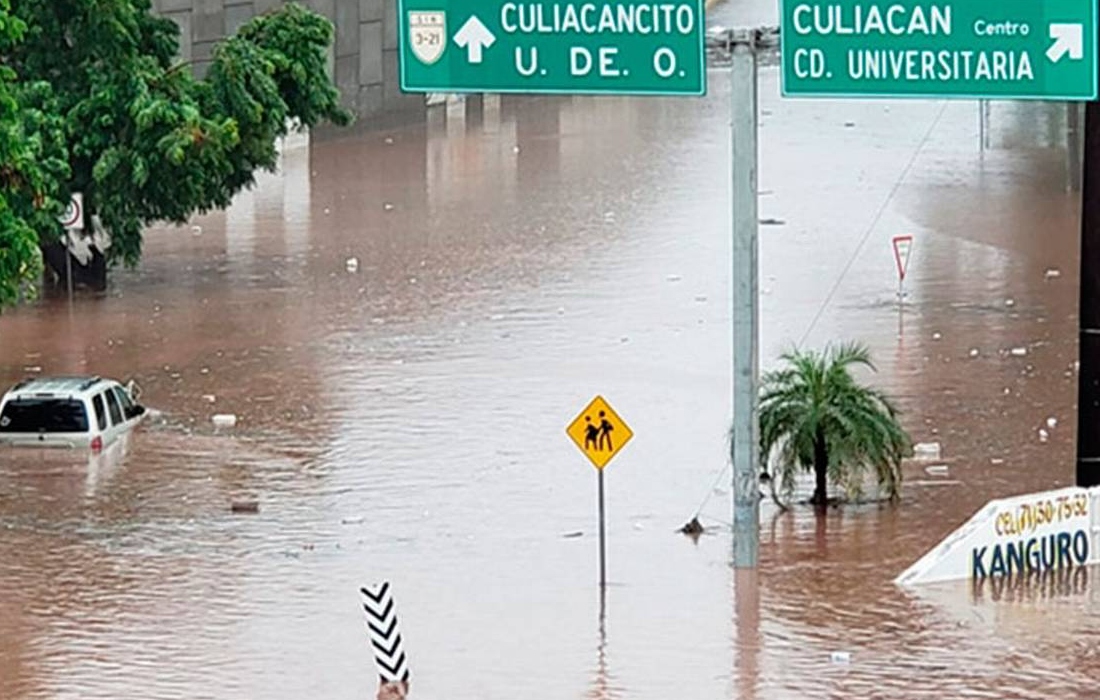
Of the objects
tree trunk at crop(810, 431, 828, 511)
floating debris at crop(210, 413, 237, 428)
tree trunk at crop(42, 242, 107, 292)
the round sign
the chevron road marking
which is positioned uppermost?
the round sign

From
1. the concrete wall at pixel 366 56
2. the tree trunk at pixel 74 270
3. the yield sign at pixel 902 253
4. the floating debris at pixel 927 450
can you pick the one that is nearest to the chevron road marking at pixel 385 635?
the floating debris at pixel 927 450

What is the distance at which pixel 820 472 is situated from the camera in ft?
86.9

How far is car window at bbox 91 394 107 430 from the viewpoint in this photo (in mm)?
30203

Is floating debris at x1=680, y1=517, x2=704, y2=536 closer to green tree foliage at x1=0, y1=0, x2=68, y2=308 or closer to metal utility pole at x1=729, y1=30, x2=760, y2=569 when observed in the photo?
metal utility pole at x1=729, y1=30, x2=760, y2=569

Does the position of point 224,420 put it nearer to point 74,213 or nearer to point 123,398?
point 123,398

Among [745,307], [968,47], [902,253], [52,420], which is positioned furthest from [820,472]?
[902,253]

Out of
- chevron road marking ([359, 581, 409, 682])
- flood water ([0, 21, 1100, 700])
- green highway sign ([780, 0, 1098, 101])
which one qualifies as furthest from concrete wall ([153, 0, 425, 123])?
chevron road marking ([359, 581, 409, 682])

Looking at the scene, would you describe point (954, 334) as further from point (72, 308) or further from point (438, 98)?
point (438, 98)

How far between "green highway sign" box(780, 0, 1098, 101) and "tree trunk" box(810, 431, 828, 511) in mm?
5313

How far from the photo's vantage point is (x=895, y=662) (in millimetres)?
20328

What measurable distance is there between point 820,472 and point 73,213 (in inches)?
650

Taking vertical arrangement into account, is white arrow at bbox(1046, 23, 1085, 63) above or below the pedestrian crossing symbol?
above

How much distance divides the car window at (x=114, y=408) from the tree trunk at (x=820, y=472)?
858cm

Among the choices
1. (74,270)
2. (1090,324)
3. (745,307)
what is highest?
(74,270)
